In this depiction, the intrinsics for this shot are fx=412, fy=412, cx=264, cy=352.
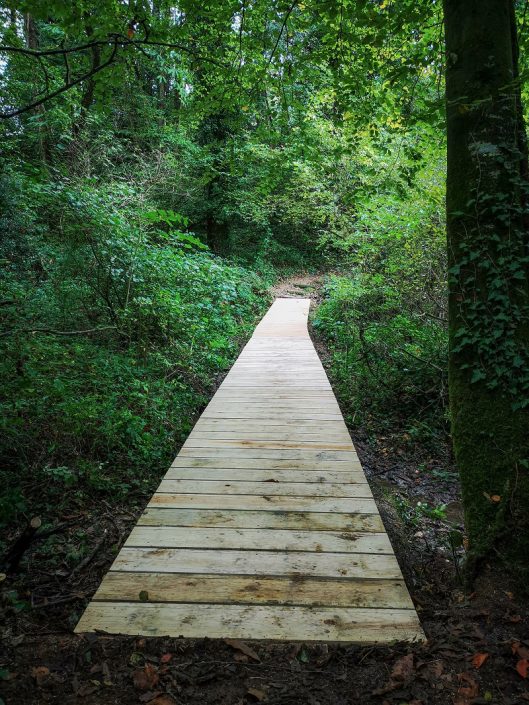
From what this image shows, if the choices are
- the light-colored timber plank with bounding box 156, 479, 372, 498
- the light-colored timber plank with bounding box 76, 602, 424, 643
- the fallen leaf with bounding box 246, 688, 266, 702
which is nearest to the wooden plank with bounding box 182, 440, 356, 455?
the light-colored timber plank with bounding box 156, 479, 372, 498

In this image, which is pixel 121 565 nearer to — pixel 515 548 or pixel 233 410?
pixel 515 548

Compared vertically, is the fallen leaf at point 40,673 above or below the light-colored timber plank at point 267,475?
above

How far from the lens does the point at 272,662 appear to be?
1.72 m

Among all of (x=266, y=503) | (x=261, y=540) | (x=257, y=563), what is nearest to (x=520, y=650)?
(x=257, y=563)

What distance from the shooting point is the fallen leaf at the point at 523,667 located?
1.56 m

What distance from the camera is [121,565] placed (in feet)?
7.60

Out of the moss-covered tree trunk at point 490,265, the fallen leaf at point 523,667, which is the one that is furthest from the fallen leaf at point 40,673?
the moss-covered tree trunk at point 490,265

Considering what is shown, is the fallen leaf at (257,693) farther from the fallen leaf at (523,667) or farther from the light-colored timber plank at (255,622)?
the fallen leaf at (523,667)

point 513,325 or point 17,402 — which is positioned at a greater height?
point 513,325

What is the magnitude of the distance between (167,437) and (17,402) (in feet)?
4.79

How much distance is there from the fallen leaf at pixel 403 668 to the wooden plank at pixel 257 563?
1.64 ft

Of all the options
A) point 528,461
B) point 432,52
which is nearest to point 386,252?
point 432,52

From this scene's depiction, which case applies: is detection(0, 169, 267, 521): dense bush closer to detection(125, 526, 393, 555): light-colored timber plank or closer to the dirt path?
detection(125, 526, 393, 555): light-colored timber plank

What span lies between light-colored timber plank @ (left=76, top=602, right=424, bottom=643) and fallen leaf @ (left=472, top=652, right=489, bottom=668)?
0.24 m
